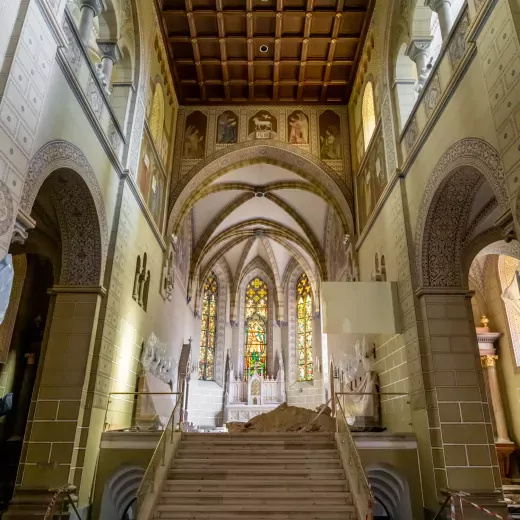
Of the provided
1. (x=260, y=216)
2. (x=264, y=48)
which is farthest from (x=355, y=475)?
(x=260, y=216)

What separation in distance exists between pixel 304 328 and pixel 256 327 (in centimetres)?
248

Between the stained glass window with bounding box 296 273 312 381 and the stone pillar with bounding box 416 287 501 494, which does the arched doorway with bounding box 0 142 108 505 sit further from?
the stained glass window with bounding box 296 273 312 381

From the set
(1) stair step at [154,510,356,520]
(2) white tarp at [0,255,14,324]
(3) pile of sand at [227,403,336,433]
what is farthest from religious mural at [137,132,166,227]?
(1) stair step at [154,510,356,520]

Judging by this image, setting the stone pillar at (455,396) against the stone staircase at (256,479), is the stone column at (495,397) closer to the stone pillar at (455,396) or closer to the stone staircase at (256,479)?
the stone pillar at (455,396)

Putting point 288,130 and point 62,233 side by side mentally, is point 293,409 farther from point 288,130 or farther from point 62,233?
point 288,130

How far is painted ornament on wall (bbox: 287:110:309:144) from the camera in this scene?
14885 mm

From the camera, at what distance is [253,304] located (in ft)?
79.0

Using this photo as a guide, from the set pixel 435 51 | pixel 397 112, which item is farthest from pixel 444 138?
pixel 435 51

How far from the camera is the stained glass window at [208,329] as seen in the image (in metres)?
21.9

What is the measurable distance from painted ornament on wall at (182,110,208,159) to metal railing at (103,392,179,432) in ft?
24.9

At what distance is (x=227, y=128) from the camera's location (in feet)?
49.9

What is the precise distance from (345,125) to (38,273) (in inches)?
396

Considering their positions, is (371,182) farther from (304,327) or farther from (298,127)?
(304,327)

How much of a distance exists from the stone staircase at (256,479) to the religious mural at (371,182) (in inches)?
225
